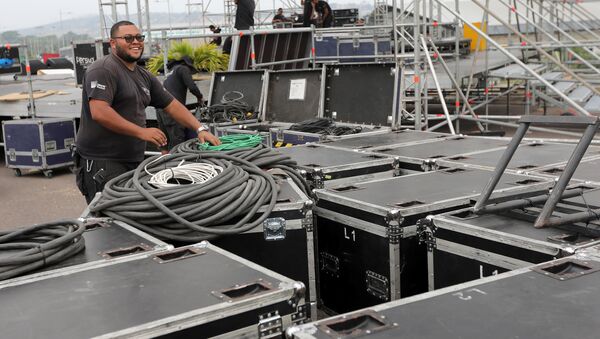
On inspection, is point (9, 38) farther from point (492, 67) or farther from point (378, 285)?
point (378, 285)

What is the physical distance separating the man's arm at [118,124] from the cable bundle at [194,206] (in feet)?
2.52

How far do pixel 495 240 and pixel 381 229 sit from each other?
0.79 metres

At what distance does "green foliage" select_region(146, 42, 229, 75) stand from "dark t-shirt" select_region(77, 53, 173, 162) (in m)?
7.22

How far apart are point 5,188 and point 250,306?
9.95m

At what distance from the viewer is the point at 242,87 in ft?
32.8

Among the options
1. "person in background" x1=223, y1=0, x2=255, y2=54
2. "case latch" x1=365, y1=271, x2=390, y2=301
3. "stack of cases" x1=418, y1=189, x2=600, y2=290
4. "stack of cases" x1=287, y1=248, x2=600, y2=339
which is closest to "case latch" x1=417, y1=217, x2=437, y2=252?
"stack of cases" x1=418, y1=189, x2=600, y2=290

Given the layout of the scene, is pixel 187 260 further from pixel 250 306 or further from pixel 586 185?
pixel 586 185

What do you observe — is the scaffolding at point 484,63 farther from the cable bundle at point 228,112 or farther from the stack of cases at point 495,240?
the stack of cases at point 495,240

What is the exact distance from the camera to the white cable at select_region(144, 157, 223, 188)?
13.4 feet

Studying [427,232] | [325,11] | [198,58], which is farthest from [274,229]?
[325,11]

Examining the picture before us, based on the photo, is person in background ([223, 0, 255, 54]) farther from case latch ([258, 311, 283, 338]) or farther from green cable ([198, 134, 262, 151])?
case latch ([258, 311, 283, 338])

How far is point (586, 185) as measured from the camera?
13.5 feet

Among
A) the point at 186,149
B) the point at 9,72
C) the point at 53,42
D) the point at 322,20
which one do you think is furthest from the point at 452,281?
the point at 53,42

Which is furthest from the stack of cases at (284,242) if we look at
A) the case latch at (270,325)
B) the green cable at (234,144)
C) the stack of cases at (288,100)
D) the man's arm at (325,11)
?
the man's arm at (325,11)
